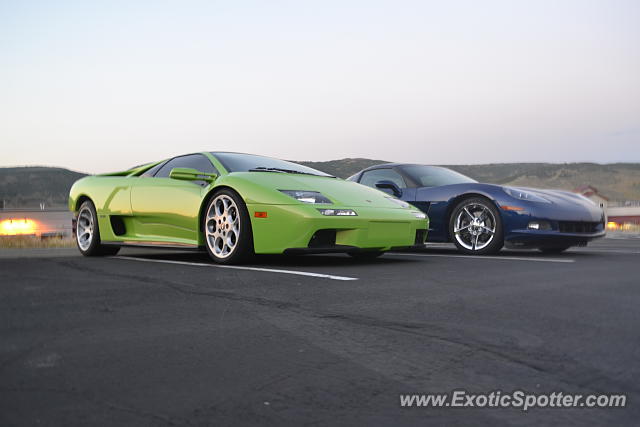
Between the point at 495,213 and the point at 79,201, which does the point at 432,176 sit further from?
the point at 79,201

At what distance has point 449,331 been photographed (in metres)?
2.83

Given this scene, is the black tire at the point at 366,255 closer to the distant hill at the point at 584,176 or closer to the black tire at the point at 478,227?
the black tire at the point at 478,227

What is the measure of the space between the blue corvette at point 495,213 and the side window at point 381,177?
2 centimetres

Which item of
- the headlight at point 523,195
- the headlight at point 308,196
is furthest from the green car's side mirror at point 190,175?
the headlight at point 523,195

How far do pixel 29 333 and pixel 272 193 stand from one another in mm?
3127

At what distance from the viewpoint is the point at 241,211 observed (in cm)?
579

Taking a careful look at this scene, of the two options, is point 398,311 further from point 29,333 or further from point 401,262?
point 401,262

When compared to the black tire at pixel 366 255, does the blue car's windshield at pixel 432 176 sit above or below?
above

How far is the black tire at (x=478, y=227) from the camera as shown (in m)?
7.47

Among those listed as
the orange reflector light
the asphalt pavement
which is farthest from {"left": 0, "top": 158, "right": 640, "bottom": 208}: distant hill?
the asphalt pavement

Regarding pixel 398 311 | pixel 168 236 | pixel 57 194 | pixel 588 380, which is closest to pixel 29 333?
pixel 398 311

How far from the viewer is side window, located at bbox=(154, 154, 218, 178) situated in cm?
665

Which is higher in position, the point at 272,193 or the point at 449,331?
the point at 272,193

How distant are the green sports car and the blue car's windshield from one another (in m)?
1.81
